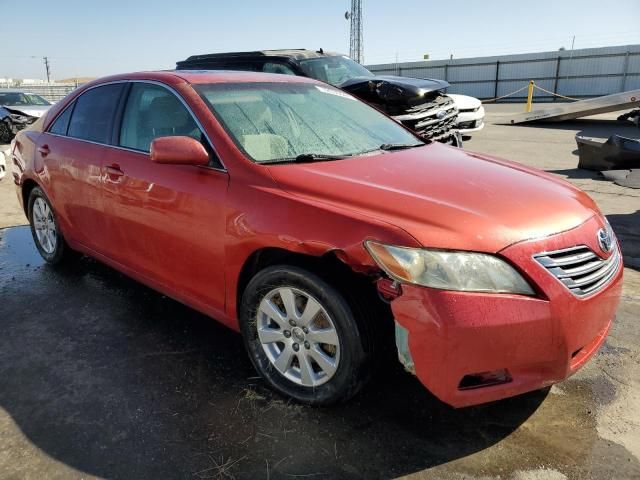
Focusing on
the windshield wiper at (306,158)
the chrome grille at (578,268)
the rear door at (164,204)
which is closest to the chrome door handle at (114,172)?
the rear door at (164,204)

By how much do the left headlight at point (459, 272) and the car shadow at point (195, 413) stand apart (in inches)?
26.8

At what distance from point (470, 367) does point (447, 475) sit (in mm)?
466

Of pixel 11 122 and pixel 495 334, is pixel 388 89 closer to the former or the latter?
pixel 495 334

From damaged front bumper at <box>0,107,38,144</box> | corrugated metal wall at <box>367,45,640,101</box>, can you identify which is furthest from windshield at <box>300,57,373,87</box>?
corrugated metal wall at <box>367,45,640,101</box>

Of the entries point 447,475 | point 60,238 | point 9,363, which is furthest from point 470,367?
point 60,238

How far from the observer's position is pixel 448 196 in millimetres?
2354

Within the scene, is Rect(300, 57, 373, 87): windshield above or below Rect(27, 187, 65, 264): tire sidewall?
above

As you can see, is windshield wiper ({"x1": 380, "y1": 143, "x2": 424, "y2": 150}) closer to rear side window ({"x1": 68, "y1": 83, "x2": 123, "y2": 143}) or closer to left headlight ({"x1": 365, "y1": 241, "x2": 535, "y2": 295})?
left headlight ({"x1": 365, "y1": 241, "x2": 535, "y2": 295})

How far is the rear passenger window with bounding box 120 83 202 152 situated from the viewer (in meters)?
3.05

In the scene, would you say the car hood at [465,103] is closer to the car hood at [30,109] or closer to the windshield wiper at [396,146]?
the windshield wiper at [396,146]

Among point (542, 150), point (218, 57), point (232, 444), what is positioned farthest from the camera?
point (542, 150)

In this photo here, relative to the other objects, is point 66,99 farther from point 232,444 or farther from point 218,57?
point 218,57

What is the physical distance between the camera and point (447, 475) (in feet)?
6.95

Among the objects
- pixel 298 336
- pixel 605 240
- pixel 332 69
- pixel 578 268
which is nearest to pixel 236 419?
pixel 298 336
